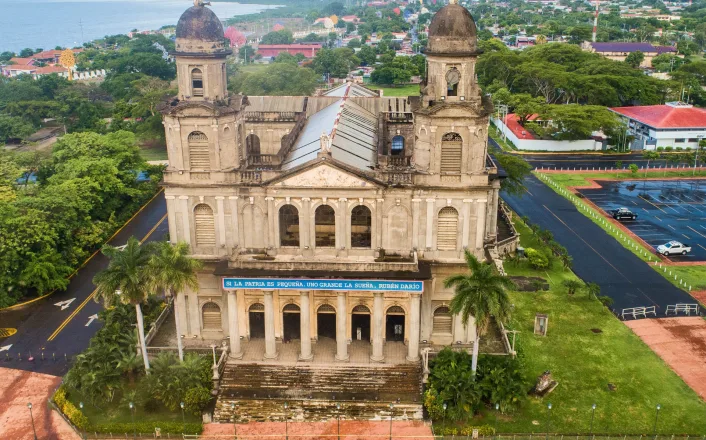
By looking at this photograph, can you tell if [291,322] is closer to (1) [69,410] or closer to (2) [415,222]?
(2) [415,222]

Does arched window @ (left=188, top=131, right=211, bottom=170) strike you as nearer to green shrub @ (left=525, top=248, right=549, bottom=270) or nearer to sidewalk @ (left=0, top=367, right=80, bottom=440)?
sidewalk @ (left=0, top=367, right=80, bottom=440)

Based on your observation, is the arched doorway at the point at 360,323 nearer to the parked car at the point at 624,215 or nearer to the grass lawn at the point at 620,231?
the grass lawn at the point at 620,231

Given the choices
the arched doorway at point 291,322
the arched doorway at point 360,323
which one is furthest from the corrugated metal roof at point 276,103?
the arched doorway at point 360,323

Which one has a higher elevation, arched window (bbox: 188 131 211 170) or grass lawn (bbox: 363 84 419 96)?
arched window (bbox: 188 131 211 170)

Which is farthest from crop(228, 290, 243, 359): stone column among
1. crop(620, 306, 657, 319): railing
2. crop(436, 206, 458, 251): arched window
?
crop(620, 306, 657, 319): railing

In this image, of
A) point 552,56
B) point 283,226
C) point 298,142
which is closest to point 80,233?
point 298,142

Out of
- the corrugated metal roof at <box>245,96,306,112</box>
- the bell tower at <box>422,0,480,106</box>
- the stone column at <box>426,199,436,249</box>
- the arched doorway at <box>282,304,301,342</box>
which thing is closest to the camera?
the bell tower at <box>422,0,480,106</box>

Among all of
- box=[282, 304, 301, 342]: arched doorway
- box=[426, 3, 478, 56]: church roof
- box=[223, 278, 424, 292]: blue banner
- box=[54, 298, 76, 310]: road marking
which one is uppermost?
box=[426, 3, 478, 56]: church roof

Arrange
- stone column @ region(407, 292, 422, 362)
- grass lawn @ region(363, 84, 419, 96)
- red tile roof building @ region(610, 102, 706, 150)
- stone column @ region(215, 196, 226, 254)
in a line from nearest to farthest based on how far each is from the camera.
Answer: stone column @ region(407, 292, 422, 362) < stone column @ region(215, 196, 226, 254) < red tile roof building @ region(610, 102, 706, 150) < grass lawn @ region(363, 84, 419, 96)

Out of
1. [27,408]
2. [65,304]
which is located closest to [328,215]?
[27,408]
